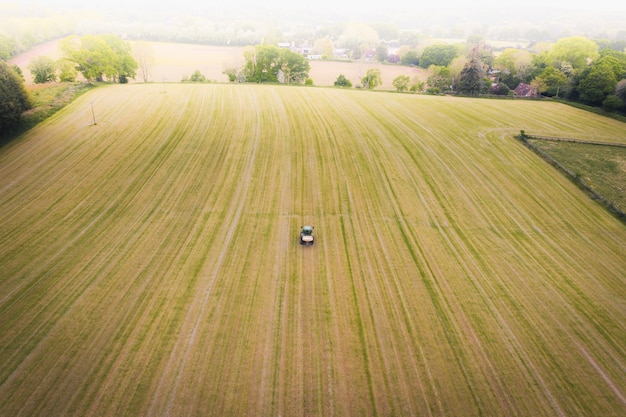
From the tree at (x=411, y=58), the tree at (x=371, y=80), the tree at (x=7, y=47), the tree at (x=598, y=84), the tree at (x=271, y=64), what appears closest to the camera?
the tree at (x=598, y=84)

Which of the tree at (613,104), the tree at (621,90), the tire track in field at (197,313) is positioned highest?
the tree at (621,90)

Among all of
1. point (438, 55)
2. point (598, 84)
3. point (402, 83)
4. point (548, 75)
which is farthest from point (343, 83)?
point (598, 84)

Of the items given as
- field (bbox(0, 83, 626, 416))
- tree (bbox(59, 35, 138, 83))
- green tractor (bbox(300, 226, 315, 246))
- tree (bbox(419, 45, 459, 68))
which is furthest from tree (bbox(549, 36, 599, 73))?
tree (bbox(59, 35, 138, 83))

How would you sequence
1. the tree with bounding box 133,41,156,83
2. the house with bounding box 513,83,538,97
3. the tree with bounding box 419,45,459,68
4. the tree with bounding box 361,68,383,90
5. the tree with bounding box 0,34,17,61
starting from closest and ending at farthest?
1. the house with bounding box 513,83,538,97
2. the tree with bounding box 0,34,17,61
3. the tree with bounding box 133,41,156,83
4. the tree with bounding box 361,68,383,90
5. the tree with bounding box 419,45,459,68

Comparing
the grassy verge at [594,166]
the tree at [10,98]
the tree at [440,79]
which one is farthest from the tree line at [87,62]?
the grassy verge at [594,166]

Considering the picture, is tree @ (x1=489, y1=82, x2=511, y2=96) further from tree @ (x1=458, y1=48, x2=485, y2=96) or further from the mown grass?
the mown grass

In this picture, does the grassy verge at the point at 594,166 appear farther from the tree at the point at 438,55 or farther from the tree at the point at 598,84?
the tree at the point at 438,55

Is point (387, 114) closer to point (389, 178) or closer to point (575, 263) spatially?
point (389, 178)
